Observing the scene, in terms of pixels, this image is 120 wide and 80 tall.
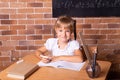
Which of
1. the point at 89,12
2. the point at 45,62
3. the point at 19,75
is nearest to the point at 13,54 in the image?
the point at 89,12

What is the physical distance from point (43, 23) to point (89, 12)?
1.88 ft

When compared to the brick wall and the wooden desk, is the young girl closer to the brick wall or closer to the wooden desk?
the wooden desk

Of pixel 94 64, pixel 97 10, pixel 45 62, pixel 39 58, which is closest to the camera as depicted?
pixel 94 64

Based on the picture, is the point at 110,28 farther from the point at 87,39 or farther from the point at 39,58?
the point at 39,58

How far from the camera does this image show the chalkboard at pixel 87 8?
9.66 feet

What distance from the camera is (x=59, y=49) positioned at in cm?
228

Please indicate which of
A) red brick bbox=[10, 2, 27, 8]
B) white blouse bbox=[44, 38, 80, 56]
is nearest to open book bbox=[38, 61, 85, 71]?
white blouse bbox=[44, 38, 80, 56]

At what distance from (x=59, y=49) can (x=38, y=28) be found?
2.79 feet

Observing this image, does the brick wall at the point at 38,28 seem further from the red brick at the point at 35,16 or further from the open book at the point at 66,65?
the open book at the point at 66,65

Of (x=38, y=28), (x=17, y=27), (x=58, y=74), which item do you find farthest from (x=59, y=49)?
(x=17, y=27)

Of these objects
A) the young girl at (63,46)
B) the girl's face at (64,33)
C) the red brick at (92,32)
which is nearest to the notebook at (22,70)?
the young girl at (63,46)

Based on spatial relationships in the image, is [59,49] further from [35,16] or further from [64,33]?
[35,16]

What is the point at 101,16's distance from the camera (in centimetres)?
298

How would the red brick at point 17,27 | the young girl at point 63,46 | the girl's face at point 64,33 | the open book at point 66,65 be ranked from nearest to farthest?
the open book at point 66,65, the young girl at point 63,46, the girl's face at point 64,33, the red brick at point 17,27
